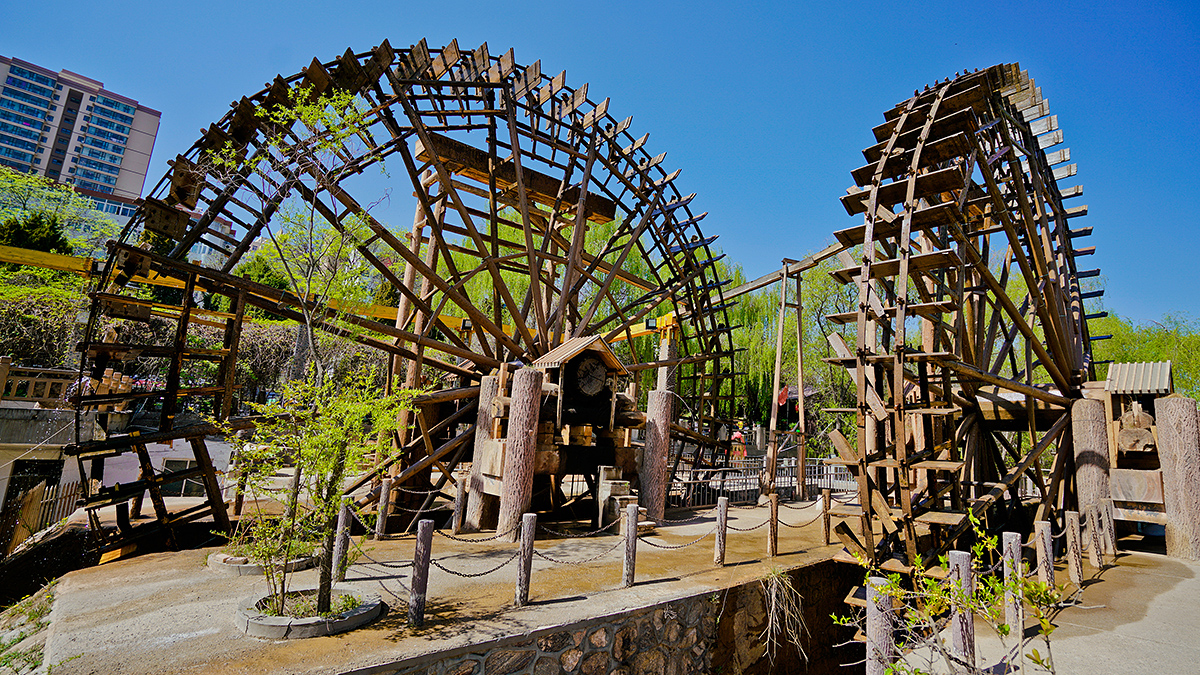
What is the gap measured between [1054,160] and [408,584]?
15699 millimetres

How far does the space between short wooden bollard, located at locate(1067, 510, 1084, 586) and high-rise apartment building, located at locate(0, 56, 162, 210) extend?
76.9 meters

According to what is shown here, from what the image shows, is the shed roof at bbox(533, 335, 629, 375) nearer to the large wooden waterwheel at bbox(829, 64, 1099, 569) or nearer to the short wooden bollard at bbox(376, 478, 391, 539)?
the short wooden bollard at bbox(376, 478, 391, 539)

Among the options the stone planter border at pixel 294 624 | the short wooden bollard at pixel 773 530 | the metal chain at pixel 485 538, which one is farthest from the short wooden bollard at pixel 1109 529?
the stone planter border at pixel 294 624

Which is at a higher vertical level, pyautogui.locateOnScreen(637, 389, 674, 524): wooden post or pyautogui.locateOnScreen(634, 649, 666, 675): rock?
pyautogui.locateOnScreen(637, 389, 674, 524): wooden post

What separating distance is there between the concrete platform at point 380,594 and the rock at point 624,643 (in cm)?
22

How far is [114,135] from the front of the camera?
234 feet

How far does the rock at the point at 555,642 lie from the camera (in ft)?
15.4

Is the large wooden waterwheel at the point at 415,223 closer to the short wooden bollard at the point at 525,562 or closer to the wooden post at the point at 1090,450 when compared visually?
the short wooden bollard at the point at 525,562

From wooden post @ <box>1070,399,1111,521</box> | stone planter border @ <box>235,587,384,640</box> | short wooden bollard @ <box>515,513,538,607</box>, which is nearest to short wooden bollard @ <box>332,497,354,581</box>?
stone planter border @ <box>235,587,384,640</box>

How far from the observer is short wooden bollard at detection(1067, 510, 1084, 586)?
7113 mm

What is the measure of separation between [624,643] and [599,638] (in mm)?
347

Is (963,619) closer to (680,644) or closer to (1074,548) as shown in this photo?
(680,644)

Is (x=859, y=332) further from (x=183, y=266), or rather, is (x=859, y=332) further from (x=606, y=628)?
(x=183, y=266)

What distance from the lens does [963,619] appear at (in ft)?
15.1
